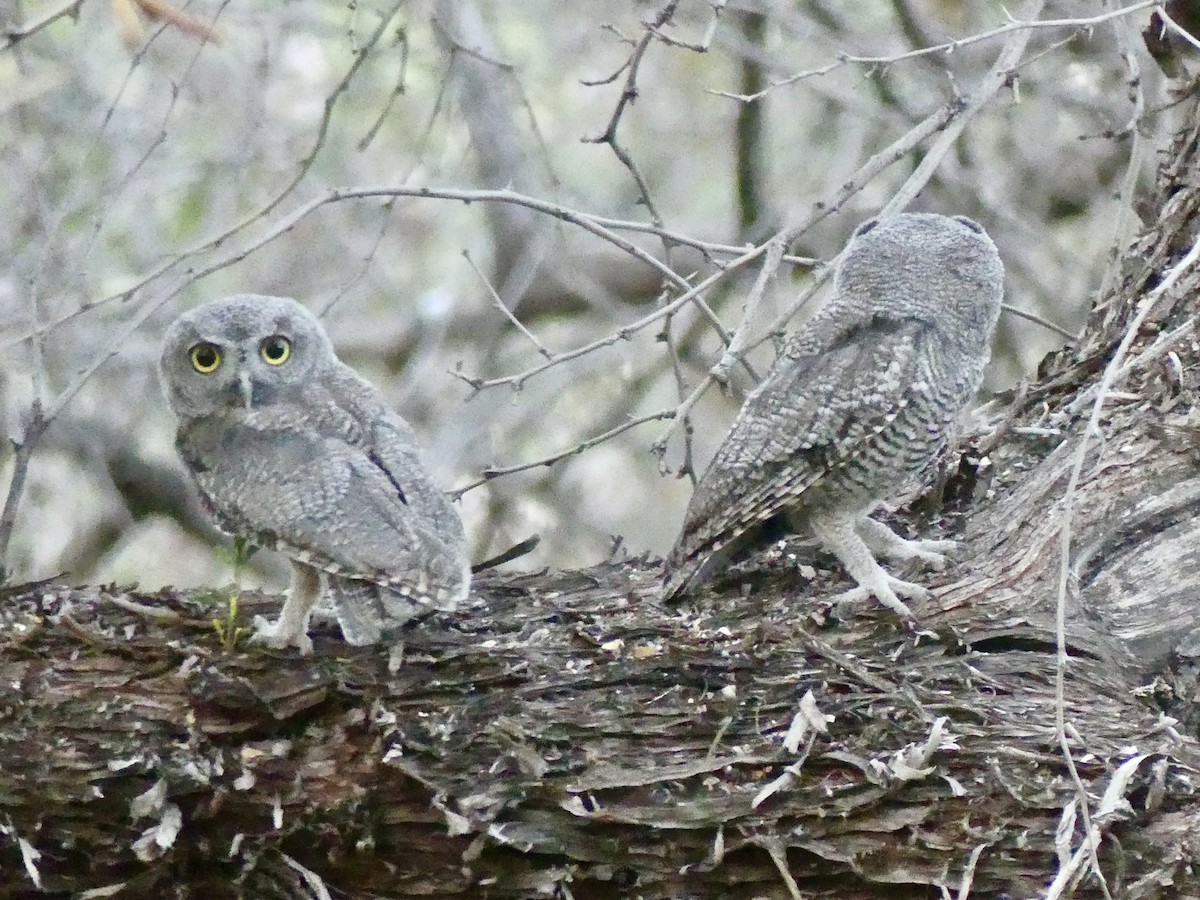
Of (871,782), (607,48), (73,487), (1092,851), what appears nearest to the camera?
(1092,851)

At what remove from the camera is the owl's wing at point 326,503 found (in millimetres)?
2736

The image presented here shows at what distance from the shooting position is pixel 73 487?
607 centimetres

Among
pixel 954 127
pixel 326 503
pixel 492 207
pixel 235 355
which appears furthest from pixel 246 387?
pixel 492 207

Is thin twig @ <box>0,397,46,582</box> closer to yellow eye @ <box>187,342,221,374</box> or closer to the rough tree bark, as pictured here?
the rough tree bark

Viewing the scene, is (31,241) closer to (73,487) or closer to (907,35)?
(73,487)

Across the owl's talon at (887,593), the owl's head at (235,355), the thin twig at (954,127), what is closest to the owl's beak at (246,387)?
the owl's head at (235,355)

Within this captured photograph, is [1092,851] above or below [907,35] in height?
below

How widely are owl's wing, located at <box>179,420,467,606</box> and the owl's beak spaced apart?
0.06 meters

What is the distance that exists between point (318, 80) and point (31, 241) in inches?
107

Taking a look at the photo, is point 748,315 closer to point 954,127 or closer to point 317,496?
point 954,127

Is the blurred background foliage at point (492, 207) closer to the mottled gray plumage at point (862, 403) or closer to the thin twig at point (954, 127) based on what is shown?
the thin twig at point (954, 127)

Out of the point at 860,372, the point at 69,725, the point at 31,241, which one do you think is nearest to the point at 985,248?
the point at 860,372

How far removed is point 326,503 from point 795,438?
1.06 metres

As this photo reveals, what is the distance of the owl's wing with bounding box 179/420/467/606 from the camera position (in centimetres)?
274
